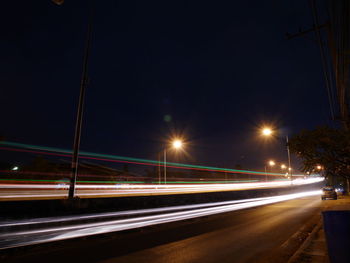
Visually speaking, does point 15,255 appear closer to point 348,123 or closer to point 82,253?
point 82,253

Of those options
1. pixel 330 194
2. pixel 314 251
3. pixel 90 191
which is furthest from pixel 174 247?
pixel 330 194

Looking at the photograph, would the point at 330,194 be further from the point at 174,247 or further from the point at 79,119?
the point at 79,119

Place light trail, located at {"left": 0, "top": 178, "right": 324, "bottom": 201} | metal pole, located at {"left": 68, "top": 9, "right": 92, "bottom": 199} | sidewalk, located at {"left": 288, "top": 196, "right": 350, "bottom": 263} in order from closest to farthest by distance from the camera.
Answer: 1. sidewalk, located at {"left": 288, "top": 196, "right": 350, "bottom": 263}
2. metal pole, located at {"left": 68, "top": 9, "right": 92, "bottom": 199}
3. light trail, located at {"left": 0, "top": 178, "right": 324, "bottom": 201}

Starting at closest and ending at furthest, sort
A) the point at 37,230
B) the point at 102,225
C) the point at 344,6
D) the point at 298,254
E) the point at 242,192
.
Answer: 1. the point at 344,6
2. the point at 298,254
3. the point at 37,230
4. the point at 102,225
5. the point at 242,192

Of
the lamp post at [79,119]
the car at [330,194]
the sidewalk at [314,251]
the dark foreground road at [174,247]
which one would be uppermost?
the lamp post at [79,119]

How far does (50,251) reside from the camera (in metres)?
7.00

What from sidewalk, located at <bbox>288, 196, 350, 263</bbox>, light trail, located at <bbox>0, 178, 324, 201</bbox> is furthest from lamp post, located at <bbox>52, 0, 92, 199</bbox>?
sidewalk, located at <bbox>288, 196, 350, 263</bbox>

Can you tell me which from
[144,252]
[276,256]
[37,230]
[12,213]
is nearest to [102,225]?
[37,230]

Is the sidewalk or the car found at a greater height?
the car

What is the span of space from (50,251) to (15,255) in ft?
2.80

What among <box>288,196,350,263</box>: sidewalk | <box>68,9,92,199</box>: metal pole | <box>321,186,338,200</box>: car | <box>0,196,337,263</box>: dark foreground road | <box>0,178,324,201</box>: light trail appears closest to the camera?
<box>288,196,350,263</box>: sidewalk

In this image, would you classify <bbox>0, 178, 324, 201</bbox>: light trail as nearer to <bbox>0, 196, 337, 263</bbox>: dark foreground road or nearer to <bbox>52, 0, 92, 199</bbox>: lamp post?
<bbox>52, 0, 92, 199</bbox>: lamp post

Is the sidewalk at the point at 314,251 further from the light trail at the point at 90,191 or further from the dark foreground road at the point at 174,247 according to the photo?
the light trail at the point at 90,191

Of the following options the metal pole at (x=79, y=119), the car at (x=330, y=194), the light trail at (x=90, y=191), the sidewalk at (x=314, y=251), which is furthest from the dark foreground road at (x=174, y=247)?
the car at (x=330, y=194)
